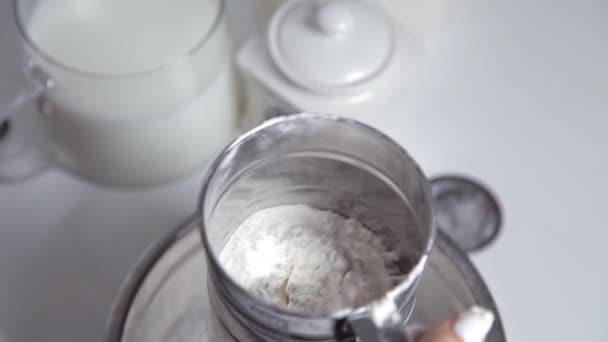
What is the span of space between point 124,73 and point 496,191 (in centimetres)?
27

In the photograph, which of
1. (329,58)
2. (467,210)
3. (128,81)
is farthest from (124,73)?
(467,210)

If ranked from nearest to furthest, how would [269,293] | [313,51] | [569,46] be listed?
[269,293], [313,51], [569,46]

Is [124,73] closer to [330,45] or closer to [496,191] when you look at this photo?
[330,45]

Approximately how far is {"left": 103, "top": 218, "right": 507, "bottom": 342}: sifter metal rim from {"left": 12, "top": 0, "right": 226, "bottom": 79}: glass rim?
0.10m

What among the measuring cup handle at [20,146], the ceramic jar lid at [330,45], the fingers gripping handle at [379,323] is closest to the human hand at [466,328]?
the fingers gripping handle at [379,323]

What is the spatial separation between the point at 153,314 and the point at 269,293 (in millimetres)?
110

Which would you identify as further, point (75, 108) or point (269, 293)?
point (75, 108)

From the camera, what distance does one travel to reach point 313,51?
0.47 m

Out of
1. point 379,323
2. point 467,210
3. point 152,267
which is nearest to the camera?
point 379,323

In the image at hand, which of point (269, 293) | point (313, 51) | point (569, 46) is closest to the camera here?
point (269, 293)

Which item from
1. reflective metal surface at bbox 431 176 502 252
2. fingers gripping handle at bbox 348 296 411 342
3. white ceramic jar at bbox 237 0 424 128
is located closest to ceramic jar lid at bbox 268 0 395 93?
white ceramic jar at bbox 237 0 424 128

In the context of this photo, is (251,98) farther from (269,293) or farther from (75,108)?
(269,293)

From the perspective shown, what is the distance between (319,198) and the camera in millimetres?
351

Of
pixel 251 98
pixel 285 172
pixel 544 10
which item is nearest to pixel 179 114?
pixel 251 98
